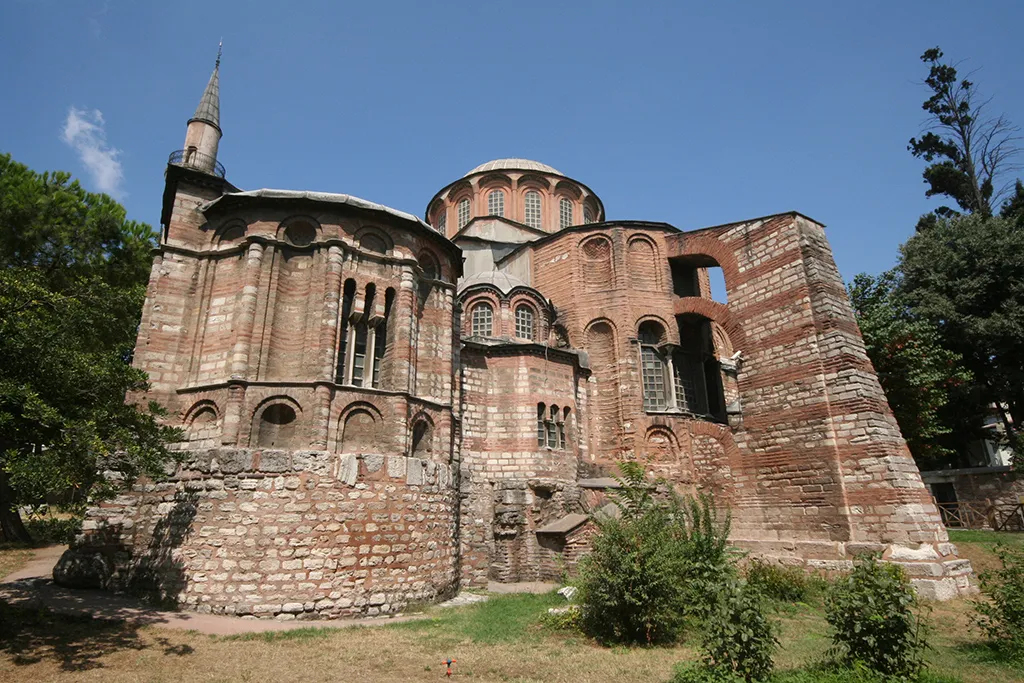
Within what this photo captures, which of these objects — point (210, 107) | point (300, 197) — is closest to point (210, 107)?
point (210, 107)

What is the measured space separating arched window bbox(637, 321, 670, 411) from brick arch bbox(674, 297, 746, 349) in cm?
111

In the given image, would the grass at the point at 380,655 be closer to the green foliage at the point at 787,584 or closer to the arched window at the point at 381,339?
the green foliage at the point at 787,584

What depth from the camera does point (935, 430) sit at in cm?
2108

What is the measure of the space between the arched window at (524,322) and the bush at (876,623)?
608 inches

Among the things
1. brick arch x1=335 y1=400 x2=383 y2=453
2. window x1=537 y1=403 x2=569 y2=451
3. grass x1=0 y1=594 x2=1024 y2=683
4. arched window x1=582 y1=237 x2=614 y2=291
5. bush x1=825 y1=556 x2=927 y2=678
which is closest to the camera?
bush x1=825 y1=556 x2=927 y2=678

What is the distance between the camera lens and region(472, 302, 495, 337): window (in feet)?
69.9

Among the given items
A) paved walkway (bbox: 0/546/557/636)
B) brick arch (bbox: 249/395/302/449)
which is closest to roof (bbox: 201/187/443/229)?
brick arch (bbox: 249/395/302/449)

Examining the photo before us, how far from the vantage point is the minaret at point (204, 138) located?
1634 cm

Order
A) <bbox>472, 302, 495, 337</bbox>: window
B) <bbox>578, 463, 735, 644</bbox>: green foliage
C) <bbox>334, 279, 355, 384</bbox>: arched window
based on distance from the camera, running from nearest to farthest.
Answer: <bbox>578, 463, 735, 644</bbox>: green foliage → <bbox>334, 279, 355, 384</bbox>: arched window → <bbox>472, 302, 495, 337</bbox>: window

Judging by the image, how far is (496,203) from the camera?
30375 mm

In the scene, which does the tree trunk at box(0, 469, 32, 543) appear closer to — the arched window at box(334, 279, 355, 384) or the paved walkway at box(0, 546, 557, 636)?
the paved walkway at box(0, 546, 557, 636)

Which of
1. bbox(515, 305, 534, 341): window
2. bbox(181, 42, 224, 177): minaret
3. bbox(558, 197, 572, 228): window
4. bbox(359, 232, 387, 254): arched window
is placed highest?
bbox(558, 197, 572, 228): window

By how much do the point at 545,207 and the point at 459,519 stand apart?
1965cm

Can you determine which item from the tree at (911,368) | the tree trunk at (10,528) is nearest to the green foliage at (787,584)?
the tree at (911,368)
